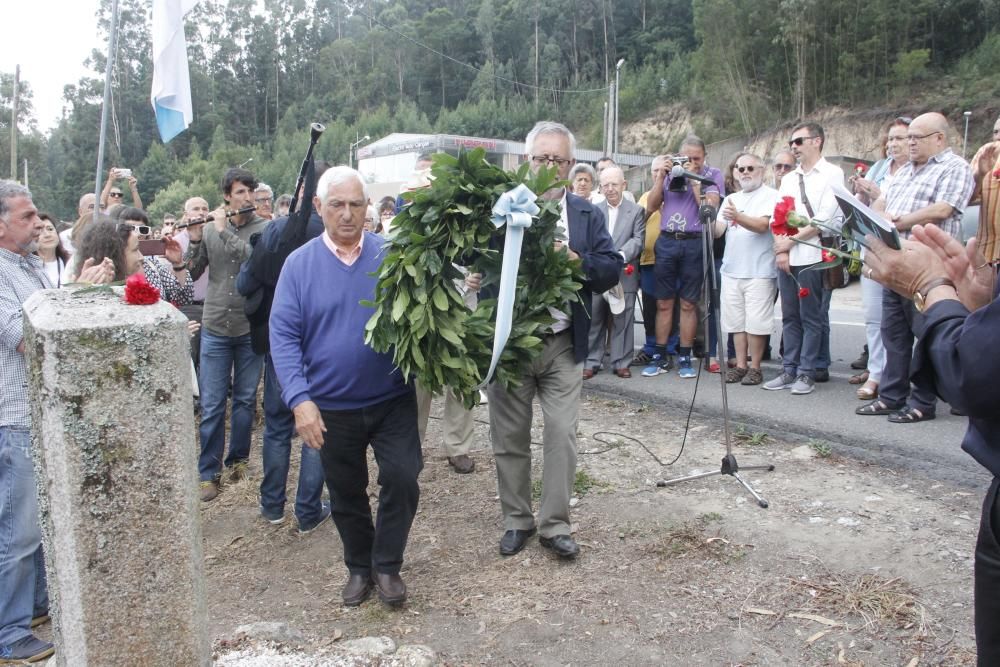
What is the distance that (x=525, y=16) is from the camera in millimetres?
90750

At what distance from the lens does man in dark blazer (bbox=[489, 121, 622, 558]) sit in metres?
4.36

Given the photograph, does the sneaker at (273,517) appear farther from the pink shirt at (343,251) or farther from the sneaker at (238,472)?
the pink shirt at (343,251)

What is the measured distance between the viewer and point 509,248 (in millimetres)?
3896

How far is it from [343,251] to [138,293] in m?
1.45

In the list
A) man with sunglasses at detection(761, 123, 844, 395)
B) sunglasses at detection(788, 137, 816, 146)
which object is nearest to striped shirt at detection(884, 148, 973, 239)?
man with sunglasses at detection(761, 123, 844, 395)

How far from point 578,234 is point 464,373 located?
3.85ft

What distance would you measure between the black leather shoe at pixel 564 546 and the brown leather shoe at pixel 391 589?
0.87 metres

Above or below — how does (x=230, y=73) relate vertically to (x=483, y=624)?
above

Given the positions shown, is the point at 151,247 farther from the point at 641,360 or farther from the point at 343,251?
the point at 641,360

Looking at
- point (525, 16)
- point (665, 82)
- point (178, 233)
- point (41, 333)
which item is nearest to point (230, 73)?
point (525, 16)

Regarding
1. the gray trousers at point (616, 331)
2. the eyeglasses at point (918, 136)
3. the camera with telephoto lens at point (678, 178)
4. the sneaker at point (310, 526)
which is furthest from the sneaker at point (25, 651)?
the eyeglasses at point (918, 136)

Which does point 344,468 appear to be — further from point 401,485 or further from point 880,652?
point 880,652

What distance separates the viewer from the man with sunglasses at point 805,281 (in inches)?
276

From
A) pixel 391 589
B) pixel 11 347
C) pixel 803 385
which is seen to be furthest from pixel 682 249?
pixel 11 347
